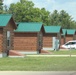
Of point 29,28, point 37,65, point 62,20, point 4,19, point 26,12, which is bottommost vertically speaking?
point 62,20

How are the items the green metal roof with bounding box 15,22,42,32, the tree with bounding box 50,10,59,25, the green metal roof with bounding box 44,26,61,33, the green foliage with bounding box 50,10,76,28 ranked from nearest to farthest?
1. the green metal roof with bounding box 15,22,42,32
2. the green metal roof with bounding box 44,26,61,33
3. the green foliage with bounding box 50,10,76,28
4. the tree with bounding box 50,10,59,25

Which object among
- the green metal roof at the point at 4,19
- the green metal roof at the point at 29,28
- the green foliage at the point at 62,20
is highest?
the green metal roof at the point at 4,19

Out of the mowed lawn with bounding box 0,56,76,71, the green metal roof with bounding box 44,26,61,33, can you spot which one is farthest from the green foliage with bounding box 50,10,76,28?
the mowed lawn with bounding box 0,56,76,71

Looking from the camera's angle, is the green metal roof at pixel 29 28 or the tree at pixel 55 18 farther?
the tree at pixel 55 18

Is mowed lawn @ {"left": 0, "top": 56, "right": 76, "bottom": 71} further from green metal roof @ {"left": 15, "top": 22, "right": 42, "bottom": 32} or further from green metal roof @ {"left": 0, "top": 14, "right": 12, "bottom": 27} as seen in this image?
green metal roof @ {"left": 15, "top": 22, "right": 42, "bottom": 32}

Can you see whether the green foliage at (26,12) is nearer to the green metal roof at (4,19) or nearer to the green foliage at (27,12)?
the green foliage at (27,12)

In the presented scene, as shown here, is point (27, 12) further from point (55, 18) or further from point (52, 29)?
point (55, 18)

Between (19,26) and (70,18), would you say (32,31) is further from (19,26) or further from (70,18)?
(70,18)

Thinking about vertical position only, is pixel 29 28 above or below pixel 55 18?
above

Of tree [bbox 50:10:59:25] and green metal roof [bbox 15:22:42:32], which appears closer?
green metal roof [bbox 15:22:42:32]

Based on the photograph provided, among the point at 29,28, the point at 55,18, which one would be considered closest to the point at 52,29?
the point at 29,28

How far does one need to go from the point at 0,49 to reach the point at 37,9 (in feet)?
182

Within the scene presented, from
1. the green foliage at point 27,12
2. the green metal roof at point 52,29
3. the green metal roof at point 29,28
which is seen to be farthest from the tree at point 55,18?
the green metal roof at point 29,28

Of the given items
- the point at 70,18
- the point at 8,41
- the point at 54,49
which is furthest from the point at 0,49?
the point at 70,18
